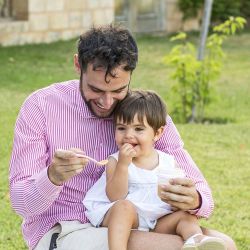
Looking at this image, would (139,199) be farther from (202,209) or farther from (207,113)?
(207,113)

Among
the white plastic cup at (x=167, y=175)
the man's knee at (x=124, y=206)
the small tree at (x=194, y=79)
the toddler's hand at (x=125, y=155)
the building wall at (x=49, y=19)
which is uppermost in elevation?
the toddler's hand at (x=125, y=155)

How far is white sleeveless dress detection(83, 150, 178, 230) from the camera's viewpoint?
3812 millimetres

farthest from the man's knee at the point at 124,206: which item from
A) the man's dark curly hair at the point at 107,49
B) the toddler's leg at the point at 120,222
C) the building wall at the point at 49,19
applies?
the building wall at the point at 49,19

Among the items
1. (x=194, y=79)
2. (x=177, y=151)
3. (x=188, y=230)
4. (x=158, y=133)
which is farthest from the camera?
(x=194, y=79)

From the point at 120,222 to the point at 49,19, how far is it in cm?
1060

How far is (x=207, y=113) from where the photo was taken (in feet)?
32.9

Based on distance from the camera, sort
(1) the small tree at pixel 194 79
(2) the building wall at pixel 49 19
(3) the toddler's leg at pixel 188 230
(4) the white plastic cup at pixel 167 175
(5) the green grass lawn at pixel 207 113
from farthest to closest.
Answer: (2) the building wall at pixel 49 19 < (1) the small tree at pixel 194 79 < (5) the green grass lawn at pixel 207 113 < (4) the white plastic cup at pixel 167 175 < (3) the toddler's leg at pixel 188 230

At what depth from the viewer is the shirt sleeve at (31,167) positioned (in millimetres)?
3645

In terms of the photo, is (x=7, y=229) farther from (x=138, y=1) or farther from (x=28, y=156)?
(x=138, y=1)

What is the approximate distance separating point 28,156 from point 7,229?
1.99 meters

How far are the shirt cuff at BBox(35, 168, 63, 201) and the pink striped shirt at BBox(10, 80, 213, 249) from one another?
57mm

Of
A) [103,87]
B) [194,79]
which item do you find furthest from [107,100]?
[194,79]

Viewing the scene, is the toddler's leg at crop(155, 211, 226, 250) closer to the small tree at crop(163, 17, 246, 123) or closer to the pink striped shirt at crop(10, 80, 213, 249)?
A: the pink striped shirt at crop(10, 80, 213, 249)

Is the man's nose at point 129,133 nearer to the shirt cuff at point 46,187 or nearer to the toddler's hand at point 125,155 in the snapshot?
the toddler's hand at point 125,155
